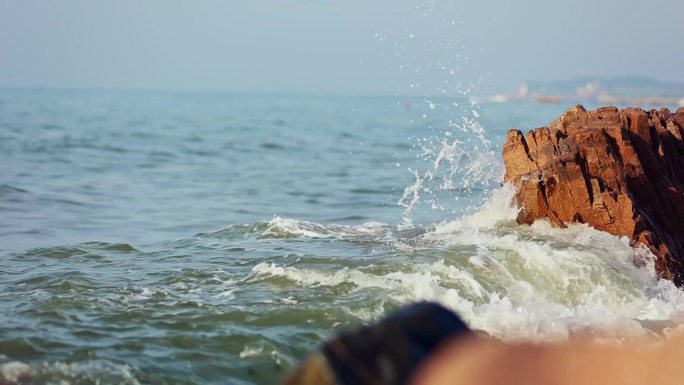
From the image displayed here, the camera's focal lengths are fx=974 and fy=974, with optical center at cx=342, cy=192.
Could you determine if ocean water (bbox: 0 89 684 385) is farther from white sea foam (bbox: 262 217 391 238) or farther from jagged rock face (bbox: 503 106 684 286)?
jagged rock face (bbox: 503 106 684 286)

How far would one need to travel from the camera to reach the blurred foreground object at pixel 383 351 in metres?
3.60

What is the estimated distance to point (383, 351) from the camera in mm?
3650

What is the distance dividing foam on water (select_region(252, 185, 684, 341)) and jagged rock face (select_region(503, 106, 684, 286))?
0.21m

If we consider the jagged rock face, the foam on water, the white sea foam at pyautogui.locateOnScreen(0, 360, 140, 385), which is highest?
the jagged rock face

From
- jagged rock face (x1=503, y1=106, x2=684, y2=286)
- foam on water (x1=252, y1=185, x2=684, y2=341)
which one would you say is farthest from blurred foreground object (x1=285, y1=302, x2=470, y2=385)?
jagged rock face (x1=503, y1=106, x2=684, y2=286)

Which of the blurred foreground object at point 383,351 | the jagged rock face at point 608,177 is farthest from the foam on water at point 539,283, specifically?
the blurred foreground object at point 383,351

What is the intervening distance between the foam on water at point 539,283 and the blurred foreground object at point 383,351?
11.6 ft

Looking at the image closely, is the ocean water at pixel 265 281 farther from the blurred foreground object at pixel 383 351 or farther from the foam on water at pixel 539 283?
the blurred foreground object at pixel 383 351

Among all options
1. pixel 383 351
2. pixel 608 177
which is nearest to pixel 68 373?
pixel 383 351

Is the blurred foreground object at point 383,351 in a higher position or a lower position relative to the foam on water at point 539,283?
higher

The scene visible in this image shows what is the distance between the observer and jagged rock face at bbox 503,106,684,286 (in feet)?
31.5

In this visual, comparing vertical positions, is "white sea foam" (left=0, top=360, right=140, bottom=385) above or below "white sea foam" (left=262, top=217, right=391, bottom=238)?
above

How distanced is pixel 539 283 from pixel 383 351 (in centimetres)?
547

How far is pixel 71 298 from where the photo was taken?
27.6 feet
